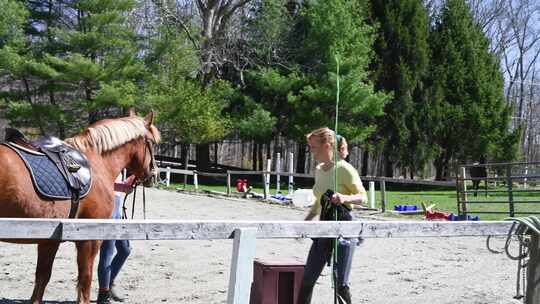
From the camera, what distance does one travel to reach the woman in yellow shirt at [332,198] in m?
4.69

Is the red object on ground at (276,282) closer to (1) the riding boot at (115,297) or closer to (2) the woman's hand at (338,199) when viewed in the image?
(2) the woman's hand at (338,199)

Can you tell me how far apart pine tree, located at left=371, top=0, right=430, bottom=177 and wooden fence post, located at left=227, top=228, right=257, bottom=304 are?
33307 millimetres

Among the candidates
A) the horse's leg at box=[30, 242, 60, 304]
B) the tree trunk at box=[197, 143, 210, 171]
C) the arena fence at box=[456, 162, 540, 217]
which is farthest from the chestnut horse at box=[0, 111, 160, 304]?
the tree trunk at box=[197, 143, 210, 171]

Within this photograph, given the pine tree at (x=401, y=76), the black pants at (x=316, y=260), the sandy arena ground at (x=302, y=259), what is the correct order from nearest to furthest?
the black pants at (x=316, y=260) → the sandy arena ground at (x=302, y=259) → the pine tree at (x=401, y=76)

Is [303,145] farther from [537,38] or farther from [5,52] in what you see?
[537,38]

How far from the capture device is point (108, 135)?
18.7 feet

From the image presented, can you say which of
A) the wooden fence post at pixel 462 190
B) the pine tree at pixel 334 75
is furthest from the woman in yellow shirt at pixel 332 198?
the pine tree at pixel 334 75

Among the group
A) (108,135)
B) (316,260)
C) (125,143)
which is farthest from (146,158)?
(316,260)

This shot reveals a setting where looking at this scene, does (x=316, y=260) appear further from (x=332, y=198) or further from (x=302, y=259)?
(x=302, y=259)

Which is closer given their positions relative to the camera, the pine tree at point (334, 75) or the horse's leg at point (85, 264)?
the horse's leg at point (85, 264)

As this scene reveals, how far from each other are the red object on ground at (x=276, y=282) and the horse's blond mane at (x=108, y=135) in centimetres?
184

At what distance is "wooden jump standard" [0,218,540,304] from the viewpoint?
3.04 meters

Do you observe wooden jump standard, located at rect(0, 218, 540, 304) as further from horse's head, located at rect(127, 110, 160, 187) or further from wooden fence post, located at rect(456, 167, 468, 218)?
wooden fence post, located at rect(456, 167, 468, 218)

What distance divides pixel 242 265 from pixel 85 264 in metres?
2.15
